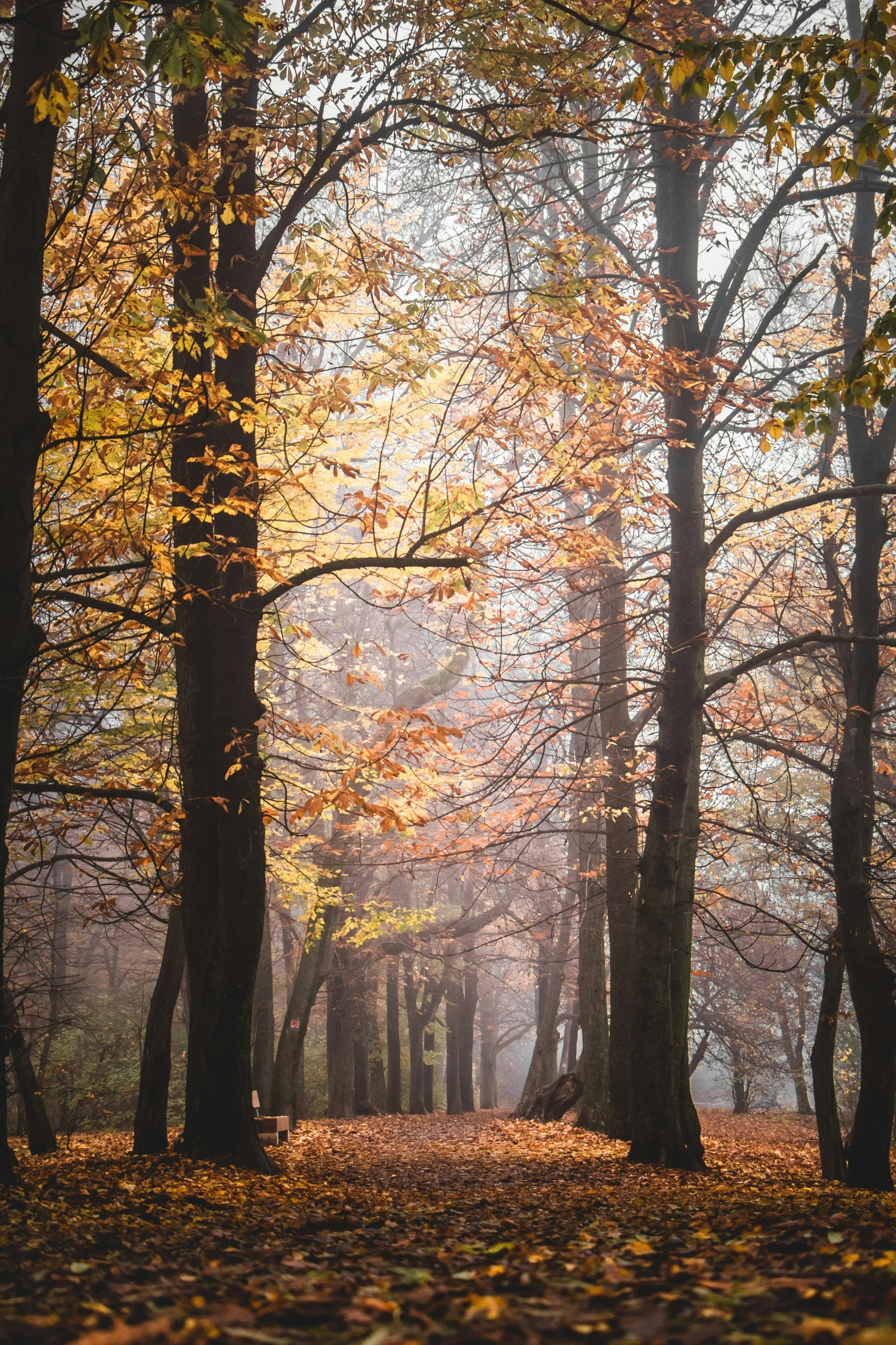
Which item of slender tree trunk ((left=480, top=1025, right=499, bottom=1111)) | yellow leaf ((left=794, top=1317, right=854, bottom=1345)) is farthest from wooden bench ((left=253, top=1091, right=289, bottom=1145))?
slender tree trunk ((left=480, top=1025, right=499, bottom=1111))

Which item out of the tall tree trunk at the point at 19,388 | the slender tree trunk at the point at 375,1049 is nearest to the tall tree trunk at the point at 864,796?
the tall tree trunk at the point at 19,388

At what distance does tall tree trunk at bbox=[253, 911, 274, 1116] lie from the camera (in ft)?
47.2

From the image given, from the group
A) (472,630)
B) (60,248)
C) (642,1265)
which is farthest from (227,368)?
(642,1265)

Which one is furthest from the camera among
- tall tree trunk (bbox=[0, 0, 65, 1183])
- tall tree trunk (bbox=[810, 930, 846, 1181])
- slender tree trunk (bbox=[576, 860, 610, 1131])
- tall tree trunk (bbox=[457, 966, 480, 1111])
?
tall tree trunk (bbox=[457, 966, 480, 1111])

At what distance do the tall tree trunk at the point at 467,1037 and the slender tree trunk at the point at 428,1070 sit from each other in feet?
3.81

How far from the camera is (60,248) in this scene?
5.75 metres

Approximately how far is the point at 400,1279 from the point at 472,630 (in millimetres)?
10186

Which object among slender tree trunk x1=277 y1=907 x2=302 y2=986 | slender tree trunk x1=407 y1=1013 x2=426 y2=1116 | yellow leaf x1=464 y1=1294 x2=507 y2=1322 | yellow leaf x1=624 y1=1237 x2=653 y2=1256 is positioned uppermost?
yellow leaf x1=464 y1=1294 x2=507 y2=1322

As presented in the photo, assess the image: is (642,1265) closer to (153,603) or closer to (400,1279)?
(400,1279)

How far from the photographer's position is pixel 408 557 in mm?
6383

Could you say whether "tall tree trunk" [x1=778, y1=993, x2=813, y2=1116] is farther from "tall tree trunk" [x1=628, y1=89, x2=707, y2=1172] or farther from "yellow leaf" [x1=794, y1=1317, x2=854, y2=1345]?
"yellow leaf" [x1=794, y1=1317, x2=854, y2=1345]

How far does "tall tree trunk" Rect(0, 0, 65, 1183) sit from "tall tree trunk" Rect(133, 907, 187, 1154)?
462 cm

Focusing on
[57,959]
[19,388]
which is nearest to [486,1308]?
[19,388]

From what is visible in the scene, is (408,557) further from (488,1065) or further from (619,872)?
(488,1065)
